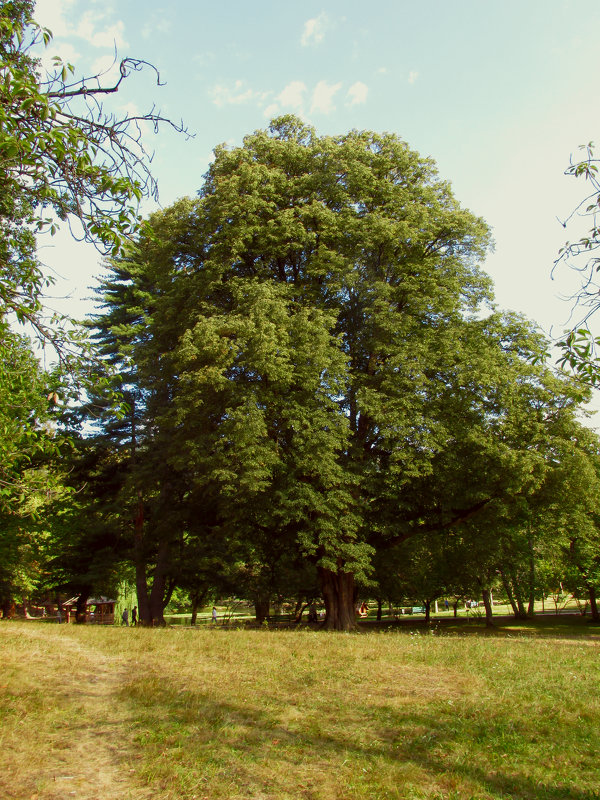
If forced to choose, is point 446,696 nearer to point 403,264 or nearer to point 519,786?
point 519,786

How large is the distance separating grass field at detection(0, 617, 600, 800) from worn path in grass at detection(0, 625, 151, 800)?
2cm

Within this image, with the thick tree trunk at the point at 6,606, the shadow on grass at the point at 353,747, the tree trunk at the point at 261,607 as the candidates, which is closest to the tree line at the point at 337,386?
the tree trunk at the point at 261,607

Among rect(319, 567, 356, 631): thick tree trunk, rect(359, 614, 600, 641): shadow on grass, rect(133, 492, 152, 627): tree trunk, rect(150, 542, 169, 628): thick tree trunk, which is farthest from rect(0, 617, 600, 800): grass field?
rect(133, 492, 152, 627): tree trunk

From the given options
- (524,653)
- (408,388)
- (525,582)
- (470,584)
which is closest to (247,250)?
(408,388)

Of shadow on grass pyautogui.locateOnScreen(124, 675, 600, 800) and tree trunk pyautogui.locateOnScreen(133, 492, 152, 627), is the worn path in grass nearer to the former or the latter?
shadow on grass pyautogui.locateOnScreen(124, 675, 600, 800)

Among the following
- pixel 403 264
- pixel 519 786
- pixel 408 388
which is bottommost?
pixel 519 786

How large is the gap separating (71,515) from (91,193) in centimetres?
2955

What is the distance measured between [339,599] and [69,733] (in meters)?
14.9

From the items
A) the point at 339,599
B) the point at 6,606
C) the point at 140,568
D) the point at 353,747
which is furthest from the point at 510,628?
the point at 6,606

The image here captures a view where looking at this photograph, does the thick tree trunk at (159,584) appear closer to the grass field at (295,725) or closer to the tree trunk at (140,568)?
the tree trunk at (140,568)

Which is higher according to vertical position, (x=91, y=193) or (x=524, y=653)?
(x=91, y=193)

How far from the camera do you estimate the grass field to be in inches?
225

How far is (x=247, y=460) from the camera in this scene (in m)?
16.6

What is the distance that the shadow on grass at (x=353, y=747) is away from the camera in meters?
5.70
